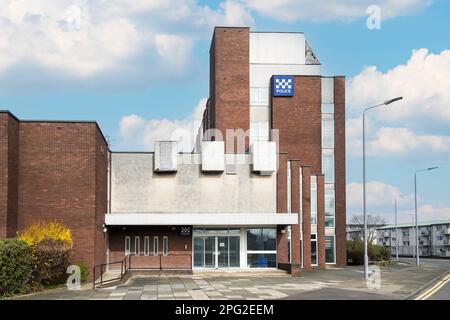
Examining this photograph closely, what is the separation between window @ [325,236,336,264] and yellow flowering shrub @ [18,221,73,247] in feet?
82.5

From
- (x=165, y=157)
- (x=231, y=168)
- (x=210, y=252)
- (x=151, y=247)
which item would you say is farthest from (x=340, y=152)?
(x=151, y=247)

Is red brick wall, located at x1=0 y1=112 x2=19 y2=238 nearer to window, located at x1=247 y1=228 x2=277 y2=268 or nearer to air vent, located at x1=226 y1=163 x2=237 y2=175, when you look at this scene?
air vent, located at x1=226 y1=163 x2=237 y2=175

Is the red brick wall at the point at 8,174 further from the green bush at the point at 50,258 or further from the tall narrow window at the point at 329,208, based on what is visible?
the tall narrow window at the point at 329,208

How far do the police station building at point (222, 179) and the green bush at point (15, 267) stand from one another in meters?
2.80

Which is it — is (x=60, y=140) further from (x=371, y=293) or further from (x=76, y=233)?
(x=371, y=293)

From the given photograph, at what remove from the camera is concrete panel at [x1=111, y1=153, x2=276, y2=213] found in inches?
1592

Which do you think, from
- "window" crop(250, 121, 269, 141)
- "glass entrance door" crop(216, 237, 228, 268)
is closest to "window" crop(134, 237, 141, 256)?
"glass entrance door" crop(216, 237, 228, 268)

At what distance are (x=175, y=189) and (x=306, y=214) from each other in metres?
10.4

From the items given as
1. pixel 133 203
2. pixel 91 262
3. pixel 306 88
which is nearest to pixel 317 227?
pixel 306 88

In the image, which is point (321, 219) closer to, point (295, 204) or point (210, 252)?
point (295, 204)

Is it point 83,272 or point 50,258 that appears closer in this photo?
point 50,258

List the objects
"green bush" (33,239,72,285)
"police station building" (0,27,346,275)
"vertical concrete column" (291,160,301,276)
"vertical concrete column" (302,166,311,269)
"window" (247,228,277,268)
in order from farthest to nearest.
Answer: "vertical concrete column" (302,166,311,269), "vertical concrete column" (291,160,301,276), "window" (247,228,277,268), "police station building" (0,27,346,275), "green bush" (33,239,72,285)

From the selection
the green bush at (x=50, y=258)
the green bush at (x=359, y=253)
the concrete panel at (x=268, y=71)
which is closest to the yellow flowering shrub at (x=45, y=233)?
the green bush at (x=50, y=258)

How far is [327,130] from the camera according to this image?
172 ft
